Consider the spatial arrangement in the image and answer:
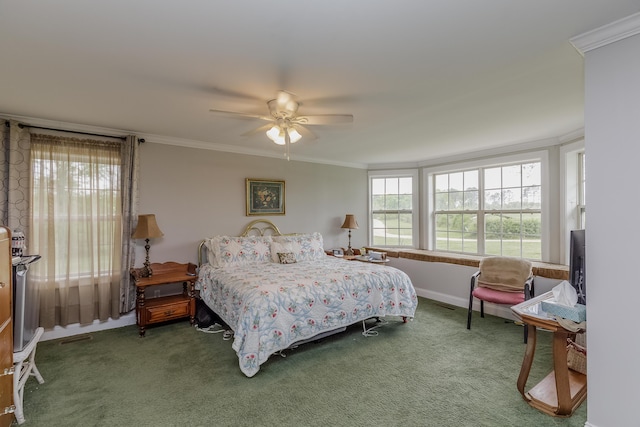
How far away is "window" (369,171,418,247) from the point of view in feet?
18.9

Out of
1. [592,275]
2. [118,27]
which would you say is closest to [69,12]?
[118,27]

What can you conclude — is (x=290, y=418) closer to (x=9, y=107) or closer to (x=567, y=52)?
(x=567, y=52)

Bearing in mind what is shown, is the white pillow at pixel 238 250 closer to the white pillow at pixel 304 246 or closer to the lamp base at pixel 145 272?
the white pillow at pixel 304 246

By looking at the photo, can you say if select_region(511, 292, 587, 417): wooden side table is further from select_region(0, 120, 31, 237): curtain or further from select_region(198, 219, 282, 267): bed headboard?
select_region(0, 120, 31, 237): curtain

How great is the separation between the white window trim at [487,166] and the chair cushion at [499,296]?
3.42 feet

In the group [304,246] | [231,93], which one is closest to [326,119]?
[231,93]

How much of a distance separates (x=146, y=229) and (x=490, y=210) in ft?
16.2

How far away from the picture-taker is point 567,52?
1.91 metres

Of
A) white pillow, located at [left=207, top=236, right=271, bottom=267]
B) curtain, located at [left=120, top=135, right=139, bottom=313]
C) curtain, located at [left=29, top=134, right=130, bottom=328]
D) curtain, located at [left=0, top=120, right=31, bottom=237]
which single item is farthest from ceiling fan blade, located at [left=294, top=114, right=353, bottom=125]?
curtain, located at [left=0, top=120, right=31, bottom=237]

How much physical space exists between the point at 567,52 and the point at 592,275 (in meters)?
1.40

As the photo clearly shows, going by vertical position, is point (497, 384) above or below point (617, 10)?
below

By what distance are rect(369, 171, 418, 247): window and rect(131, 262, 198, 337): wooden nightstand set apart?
11.8 feet

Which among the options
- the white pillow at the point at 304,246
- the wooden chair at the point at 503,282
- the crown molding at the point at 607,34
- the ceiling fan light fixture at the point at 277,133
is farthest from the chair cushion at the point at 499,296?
the ceiling fan light fixture at the point at 277,133

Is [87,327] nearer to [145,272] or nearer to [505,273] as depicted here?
[145,272]
